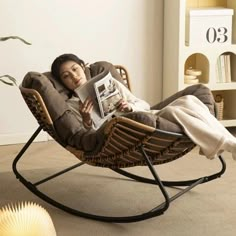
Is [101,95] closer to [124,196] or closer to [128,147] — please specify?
[128,147]

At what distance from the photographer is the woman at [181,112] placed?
230cm

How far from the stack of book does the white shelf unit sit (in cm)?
5

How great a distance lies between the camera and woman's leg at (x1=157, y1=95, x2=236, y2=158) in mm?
2289

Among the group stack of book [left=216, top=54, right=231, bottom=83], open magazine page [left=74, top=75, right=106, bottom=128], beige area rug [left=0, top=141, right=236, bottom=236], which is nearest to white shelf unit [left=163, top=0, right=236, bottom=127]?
stack of book [left=216, top=54, right=231, bottom=83]

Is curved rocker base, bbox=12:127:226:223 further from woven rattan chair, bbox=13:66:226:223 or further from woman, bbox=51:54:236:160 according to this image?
woman, bbox=51:54:236:160

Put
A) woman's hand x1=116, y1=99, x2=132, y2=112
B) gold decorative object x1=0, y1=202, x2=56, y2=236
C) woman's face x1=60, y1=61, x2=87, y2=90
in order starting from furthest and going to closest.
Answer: woman's face x1=60, y1=61, x2=87, y2=90 → woman's hand x1=116, y1=99, x2=132, y2=112 → gold decorative object x1=0, y1=202, x2=56, y2=236

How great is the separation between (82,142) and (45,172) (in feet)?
2.43

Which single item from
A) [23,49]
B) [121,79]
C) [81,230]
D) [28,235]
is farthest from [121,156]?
[23,49]

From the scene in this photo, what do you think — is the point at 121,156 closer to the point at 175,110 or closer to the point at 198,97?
the point at 175,110

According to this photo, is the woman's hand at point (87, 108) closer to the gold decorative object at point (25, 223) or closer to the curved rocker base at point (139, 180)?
the curved rocker base at point (139, 180)

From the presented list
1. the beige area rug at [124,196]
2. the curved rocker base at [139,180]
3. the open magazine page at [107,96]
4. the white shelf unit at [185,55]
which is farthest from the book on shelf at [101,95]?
the white shelf unit at [185,55]

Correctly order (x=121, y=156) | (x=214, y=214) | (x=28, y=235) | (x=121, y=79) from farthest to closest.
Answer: (x=121, y=79), (x=214, y=214), (x=121, y=156), (x=28, y=235)

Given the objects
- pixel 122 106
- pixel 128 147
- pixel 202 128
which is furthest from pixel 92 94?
pixel 202 128

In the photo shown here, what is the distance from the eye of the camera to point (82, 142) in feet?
8.07
